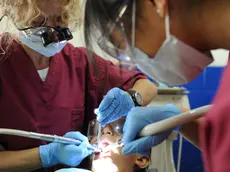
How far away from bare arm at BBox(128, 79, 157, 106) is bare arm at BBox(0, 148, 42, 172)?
1.90ft

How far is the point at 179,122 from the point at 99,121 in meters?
0.60

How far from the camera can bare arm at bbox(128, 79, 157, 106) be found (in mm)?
1944

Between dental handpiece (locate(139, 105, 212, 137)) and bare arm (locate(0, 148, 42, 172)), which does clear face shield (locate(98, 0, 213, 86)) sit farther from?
bare arm (locate(0, 148, 42, 172))

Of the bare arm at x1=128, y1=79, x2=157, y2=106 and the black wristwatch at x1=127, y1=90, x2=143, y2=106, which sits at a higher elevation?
the black wristwatch at x1=127, y1=90, x2=143, y2=106

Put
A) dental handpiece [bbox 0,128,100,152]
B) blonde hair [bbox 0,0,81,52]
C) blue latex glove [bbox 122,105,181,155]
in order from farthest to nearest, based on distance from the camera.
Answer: blonde hair [bbox 0,0,81,52] < dental handpiece [bbox 0,128,100,152] < blue latex glove [bbox 122,105,181,155]

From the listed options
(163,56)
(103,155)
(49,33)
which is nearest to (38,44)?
(49,33)

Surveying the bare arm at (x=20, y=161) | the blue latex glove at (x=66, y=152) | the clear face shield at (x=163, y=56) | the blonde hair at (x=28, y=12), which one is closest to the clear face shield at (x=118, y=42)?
the clear face shield at (x=163, y=56)

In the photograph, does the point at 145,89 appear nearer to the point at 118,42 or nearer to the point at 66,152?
the point at 66,152

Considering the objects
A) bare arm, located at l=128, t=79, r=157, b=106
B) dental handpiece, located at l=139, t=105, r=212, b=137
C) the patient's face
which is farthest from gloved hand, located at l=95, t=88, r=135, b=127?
dental handpiece, located at l=139, t=105, r=212, b=137

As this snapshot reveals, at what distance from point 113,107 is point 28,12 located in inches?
20.7

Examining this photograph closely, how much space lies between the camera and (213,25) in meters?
0.94

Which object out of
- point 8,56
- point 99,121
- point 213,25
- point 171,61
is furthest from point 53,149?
point 213,25

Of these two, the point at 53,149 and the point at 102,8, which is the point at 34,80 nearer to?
the point at 53,149

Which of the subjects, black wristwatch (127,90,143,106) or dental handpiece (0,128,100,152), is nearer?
dental handpiece (0,128,100,152)
